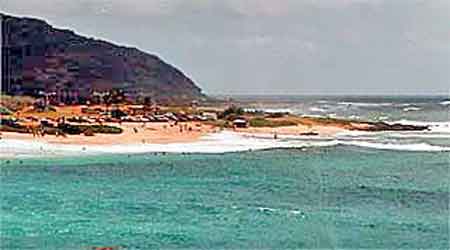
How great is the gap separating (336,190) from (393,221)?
819mm

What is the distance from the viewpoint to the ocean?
3.72 metres

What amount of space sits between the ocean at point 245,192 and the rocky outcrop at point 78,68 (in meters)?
0.48

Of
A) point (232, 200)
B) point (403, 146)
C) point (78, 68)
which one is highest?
point (78, 68)

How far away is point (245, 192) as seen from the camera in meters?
5.22

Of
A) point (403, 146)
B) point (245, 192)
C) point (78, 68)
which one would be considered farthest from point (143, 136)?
point (78, 68)

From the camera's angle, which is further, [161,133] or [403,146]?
[403,146]

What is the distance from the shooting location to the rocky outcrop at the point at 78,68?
4312 mm

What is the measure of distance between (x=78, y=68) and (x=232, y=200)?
107cm

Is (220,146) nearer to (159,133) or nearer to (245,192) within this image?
(159,133)

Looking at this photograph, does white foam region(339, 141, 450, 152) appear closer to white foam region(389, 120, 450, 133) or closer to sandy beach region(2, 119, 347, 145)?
white foam region(389, 120, 450, 133)

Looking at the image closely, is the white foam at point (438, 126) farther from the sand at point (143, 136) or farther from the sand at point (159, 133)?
the sand at point (143, 136)

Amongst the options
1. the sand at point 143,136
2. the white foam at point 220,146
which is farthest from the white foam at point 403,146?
the sand at point 143,136

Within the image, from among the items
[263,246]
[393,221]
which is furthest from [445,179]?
[263,246]

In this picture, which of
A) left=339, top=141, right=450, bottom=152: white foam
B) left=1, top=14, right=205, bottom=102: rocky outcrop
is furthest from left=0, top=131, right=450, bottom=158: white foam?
left=1, top=14, right=205, bottom=102: rocky outcrop
